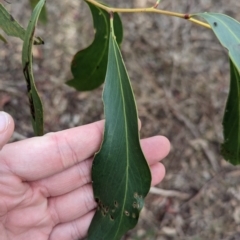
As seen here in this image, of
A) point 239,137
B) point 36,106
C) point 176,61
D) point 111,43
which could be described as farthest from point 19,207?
point 176,61

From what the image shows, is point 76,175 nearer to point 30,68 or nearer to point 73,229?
point 73,229

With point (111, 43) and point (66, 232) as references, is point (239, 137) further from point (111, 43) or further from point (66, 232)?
point (66, 232)

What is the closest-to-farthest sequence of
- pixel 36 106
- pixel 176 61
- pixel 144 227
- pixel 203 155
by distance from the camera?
pixel 36 106 < pixel 144 227 < pixel 203 155 < pixel 176 61

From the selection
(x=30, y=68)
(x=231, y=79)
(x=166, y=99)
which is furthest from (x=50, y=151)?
(x=166, y=99)

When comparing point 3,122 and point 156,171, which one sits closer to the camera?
point 3,122

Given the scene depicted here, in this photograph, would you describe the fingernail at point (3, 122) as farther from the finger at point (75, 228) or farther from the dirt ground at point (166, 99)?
the dirt ground at point (166, 99)

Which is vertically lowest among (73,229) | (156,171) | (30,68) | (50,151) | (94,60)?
(73,229)

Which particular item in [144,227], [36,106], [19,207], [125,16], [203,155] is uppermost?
[36,106]
